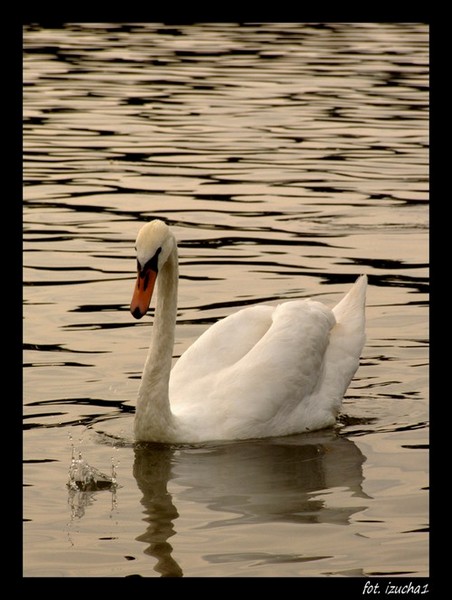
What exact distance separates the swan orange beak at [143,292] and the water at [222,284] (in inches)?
38.9

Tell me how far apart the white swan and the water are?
16 cm

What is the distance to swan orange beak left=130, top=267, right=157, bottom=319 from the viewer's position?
954cm

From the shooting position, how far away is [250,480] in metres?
9.35

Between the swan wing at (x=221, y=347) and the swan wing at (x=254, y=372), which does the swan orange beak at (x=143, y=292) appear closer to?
the swan wing at (x=254, y=372)

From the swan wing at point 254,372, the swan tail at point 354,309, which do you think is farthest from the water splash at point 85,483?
the swan tail at point 354,309

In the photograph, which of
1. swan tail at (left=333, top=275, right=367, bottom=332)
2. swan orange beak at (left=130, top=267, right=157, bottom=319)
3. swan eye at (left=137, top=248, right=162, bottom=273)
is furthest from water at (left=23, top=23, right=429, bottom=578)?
swan eye at (left=137, top=248, right=162, bottom=273)

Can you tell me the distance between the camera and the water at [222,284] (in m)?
8.38

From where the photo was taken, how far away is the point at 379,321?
1298cm

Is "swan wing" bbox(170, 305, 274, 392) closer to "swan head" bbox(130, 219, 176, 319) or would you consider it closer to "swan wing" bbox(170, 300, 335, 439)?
"swan wing" bbox(170, 300, 335, 439)

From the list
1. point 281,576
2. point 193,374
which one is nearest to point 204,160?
point 193,374

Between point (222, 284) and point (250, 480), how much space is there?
4.88 m

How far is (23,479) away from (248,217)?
8.19m

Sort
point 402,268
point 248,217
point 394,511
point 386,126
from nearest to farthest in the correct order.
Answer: point 394,511 → point 402,268 → point 248,217 → point 386,126

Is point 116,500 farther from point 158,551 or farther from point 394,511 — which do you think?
point 394,511
